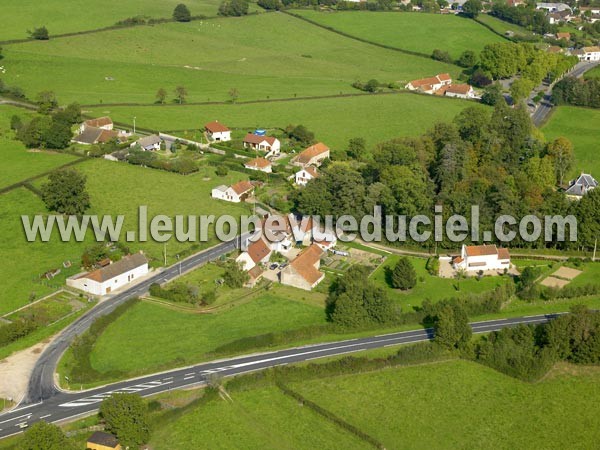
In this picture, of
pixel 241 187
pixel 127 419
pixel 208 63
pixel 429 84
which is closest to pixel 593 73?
pixel 429 84

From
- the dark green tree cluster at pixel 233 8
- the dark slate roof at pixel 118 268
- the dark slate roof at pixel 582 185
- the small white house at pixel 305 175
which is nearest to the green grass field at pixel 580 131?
the dark slate roof at pixel 582 185

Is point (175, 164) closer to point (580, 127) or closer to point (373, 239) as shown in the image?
point (373, 239)

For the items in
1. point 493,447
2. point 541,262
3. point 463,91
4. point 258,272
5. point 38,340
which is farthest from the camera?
point 463,91

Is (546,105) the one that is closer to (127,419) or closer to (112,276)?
(112,276)

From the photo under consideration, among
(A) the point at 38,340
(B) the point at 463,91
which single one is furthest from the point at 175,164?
(B) the point at 463,91

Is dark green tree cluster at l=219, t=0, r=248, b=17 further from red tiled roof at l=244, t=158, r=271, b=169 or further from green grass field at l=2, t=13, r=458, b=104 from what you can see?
red tiled roof at l=244, t=158, r=271, b=169

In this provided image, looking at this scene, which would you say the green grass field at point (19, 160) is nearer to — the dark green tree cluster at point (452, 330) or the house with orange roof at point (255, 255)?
the house with orange roof at point (255, 255)
